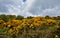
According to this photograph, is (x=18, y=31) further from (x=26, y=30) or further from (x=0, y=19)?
(x=0, y=19)

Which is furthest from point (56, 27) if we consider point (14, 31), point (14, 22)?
point (14, 22)

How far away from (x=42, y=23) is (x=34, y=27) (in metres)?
1.18

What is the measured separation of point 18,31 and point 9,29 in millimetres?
1704

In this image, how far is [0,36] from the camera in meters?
20.7

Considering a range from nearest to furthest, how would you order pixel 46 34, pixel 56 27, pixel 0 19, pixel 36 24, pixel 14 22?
pixel 46 34 < pixel 56 27 < pixel 36 24 < pixel 14 22 < pixel 0 19

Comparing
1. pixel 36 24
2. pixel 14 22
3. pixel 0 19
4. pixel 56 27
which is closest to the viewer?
pixel 56 27

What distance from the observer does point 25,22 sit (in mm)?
22984

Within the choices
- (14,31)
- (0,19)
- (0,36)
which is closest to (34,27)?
(14,31)

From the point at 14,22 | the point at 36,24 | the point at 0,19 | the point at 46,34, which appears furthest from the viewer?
the point at 0,19

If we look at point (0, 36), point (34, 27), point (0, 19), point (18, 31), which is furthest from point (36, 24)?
point (0, 19)

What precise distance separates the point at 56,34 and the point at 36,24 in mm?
3398

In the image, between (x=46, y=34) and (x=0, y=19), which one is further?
(x=0, y=19)

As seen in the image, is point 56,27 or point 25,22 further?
point 25,22

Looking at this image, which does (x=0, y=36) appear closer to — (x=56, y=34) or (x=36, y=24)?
(x=36, y=24)
